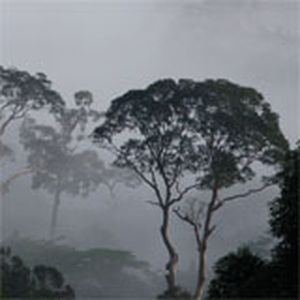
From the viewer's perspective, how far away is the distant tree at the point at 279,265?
67.2 ft

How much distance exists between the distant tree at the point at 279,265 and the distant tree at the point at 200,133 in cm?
94

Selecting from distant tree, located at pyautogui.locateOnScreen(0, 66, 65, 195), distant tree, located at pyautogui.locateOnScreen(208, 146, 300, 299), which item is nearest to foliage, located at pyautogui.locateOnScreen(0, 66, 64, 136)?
distant tree, located at pyautogui.locateOnScreen(0, 66, 65, 195)

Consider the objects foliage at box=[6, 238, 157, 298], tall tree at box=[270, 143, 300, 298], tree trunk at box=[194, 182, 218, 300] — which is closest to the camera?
tall tree at box=[270, 143, 300, 298]

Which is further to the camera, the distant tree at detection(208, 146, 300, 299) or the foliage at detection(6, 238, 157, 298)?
the foliage at detection(6, 238, 157, 298)

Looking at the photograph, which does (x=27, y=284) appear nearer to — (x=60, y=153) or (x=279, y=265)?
(x=279, y=265)

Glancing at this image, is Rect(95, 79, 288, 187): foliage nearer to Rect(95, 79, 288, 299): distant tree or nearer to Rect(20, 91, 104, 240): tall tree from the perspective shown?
Rect(95, 79, 288, 299): distant tree

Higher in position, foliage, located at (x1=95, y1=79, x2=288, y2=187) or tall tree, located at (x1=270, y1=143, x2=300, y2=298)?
foliage, located at (x1=95, y1=79, x2=288, y2=187)

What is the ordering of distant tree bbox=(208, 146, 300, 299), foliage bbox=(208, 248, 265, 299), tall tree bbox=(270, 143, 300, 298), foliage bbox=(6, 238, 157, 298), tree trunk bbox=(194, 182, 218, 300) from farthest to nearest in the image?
foliage bbox=(6, 238, 157, 298), tree trunk bbox=(194, 182, 218, 300), foliage bbox=(208, 248, 265, 299), distant tree bbox=(208, 146, 300, 299), tall tree bbox=(270, 143, 300, 298)

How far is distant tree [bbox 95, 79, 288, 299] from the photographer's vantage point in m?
23.7

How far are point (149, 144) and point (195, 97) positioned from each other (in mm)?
2701

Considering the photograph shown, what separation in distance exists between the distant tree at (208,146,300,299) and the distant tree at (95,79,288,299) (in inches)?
36.9

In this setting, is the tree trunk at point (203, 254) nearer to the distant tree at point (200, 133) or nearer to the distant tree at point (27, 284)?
the distant tree at point (200, 133)

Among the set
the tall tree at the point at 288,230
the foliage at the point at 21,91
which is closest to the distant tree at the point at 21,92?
the foliage at the point at 21,91

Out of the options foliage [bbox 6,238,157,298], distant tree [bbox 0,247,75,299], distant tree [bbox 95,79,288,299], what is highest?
distant tree [bbox 95,79,288,299]
